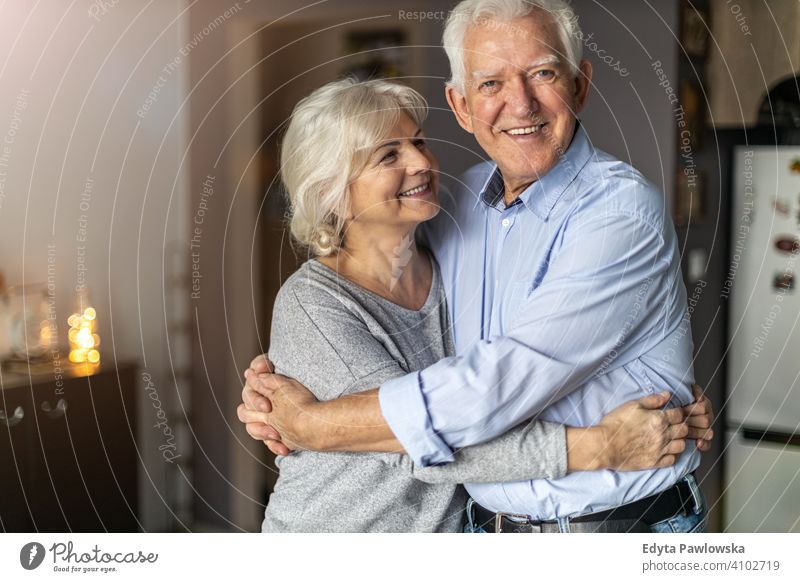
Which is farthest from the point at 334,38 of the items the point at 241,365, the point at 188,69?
the point at 241,365

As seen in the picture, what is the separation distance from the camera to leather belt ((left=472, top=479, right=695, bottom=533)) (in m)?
0.95

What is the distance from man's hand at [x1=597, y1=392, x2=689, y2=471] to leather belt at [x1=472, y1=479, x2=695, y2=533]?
0.06 m

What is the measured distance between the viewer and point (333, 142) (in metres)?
0.95

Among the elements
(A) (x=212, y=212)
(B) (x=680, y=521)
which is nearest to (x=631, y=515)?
(B) (x=680, y=521)

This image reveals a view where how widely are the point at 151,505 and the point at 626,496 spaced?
943 millimetres

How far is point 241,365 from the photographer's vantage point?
66.9 inches

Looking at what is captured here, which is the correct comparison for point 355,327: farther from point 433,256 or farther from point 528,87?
point 528,87

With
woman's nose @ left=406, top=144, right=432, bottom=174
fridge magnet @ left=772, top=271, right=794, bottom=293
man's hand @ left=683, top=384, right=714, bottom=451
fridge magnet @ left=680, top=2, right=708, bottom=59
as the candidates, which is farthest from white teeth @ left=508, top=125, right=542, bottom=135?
fridge magnet @ left=772, top=271, right=794, bottom=293

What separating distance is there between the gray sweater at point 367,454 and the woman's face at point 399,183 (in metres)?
0.09

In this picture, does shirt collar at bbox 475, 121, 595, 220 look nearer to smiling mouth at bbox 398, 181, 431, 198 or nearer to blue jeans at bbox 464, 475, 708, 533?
smiling mouth at bbox 398, 181, 431, 198

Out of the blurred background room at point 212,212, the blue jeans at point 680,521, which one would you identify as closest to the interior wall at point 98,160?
the blurred background room at point 212,212

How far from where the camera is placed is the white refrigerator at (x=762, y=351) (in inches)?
70.2

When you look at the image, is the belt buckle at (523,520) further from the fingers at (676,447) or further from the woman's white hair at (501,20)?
the woman's white hair at (501,20)
